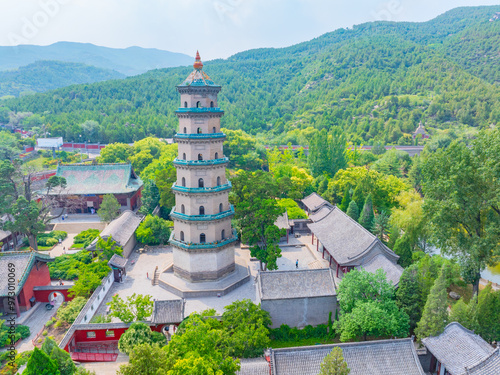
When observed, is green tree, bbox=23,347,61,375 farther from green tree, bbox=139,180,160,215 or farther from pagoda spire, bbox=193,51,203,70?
green tree, bbox=139,180,160,215

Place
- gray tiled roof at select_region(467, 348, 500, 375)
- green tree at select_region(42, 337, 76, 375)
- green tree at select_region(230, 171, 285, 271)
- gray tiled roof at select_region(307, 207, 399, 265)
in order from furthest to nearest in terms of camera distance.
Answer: green tree at select_region(230, 171, 285, 271) < gray tiled roof at select_region(307, 207, 399, 265) < green tree at select_region(42, 337, 76, 375) < gray tiled roof at select_region(467, 348, 500, 375)


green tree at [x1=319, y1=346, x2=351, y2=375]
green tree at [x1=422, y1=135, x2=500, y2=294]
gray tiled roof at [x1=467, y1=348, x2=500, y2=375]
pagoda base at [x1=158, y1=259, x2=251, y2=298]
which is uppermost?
green tree at [x1=422, y1=135, x2=500, y2=294]

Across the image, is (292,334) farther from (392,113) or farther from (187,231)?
(392,113)

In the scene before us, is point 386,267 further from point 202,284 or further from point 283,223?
point 202,284

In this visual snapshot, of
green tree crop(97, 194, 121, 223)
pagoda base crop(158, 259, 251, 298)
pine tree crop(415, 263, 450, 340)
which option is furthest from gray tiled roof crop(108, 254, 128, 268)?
pine tree crop(415, 263, 450, 340)

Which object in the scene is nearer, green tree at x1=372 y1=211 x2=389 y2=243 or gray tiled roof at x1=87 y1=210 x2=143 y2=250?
gray tiled roof at x1=87 y1=210 x2=143 y2=250

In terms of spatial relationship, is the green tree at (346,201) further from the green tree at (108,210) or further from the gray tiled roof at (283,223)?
the green tree at (108,210)

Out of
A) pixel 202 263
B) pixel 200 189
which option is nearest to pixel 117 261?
pixel 202 263
